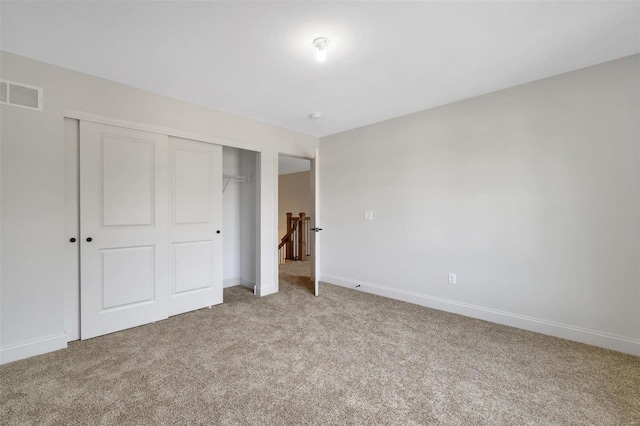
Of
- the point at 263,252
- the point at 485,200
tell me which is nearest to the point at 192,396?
the point at 263,252

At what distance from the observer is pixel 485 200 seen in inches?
118

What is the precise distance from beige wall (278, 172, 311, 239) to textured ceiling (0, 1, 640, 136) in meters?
5.35

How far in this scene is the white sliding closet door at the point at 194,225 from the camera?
311 centimetres

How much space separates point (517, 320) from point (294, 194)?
675cm

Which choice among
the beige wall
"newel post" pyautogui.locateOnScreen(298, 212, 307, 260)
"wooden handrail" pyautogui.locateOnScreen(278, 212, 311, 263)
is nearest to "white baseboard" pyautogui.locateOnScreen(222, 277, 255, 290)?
"wooden handrail" pyautogui.locateOnScreen(278, 212, 311, 263)

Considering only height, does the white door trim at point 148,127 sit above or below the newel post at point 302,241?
above

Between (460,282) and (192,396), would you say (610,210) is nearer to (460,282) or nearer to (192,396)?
(460,282)

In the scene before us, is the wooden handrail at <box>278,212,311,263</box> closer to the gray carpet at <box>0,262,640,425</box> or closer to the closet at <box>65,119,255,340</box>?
the closet at <box>65,119,255,340</box>

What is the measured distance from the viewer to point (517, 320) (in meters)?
2.79

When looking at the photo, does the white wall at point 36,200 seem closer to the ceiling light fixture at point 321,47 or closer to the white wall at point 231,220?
the white wall at point 231,220

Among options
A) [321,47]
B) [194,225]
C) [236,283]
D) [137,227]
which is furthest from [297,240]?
[321,47]

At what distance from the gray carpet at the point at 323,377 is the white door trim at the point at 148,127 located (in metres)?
2.02

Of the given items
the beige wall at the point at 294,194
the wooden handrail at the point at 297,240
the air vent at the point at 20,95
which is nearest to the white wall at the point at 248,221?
the air vent at the point at 20,95

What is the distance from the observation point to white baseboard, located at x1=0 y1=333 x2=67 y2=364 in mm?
2094
